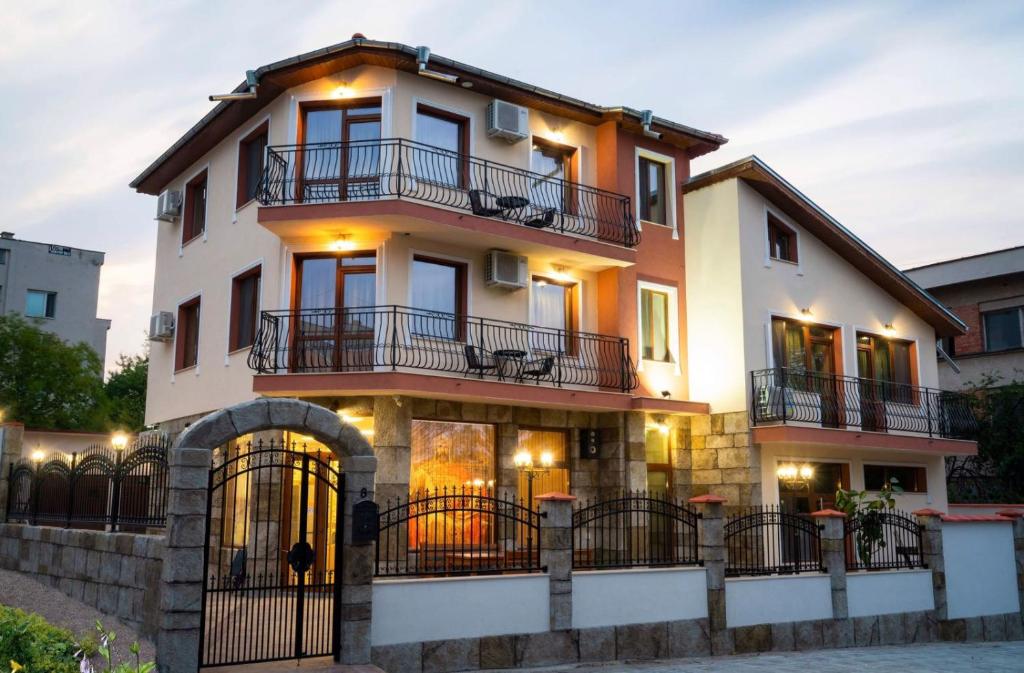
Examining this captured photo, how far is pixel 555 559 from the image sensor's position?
11.3 meters

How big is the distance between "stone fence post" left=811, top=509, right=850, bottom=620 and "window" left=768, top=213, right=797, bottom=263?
23.0 ft

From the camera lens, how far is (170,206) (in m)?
20.0

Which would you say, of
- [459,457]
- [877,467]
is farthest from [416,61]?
[877,467]

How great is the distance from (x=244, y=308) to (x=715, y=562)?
9.63 metres

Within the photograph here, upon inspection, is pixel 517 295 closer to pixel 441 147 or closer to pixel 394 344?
pixel 441 147

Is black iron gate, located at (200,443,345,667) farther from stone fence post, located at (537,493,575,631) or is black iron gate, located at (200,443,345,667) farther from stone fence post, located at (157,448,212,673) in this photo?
stone fence post, located at (537,493,575,631)

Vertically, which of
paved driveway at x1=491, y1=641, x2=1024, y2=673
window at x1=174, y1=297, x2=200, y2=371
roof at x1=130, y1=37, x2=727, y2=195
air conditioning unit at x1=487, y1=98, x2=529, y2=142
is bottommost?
paved driveway at x1=491, y1=641, x2=1024, y2=673

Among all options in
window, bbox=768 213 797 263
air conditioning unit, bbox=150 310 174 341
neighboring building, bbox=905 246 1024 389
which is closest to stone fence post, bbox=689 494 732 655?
window, bbox=768 213 797 263

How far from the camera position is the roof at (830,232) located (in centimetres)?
1881

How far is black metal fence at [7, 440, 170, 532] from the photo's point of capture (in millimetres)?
11023

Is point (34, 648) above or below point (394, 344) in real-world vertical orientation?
below

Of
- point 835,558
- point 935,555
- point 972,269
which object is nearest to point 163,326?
point 835,558

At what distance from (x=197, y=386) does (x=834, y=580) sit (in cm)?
1184

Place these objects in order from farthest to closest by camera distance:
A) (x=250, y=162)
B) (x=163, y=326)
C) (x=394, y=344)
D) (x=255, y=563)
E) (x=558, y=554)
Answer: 1. (x=163, y=326)
2. (x=250, y=162)
3. (x=394, y=344)
4. (x=558, y=554)
5. (x=255, y=563)
